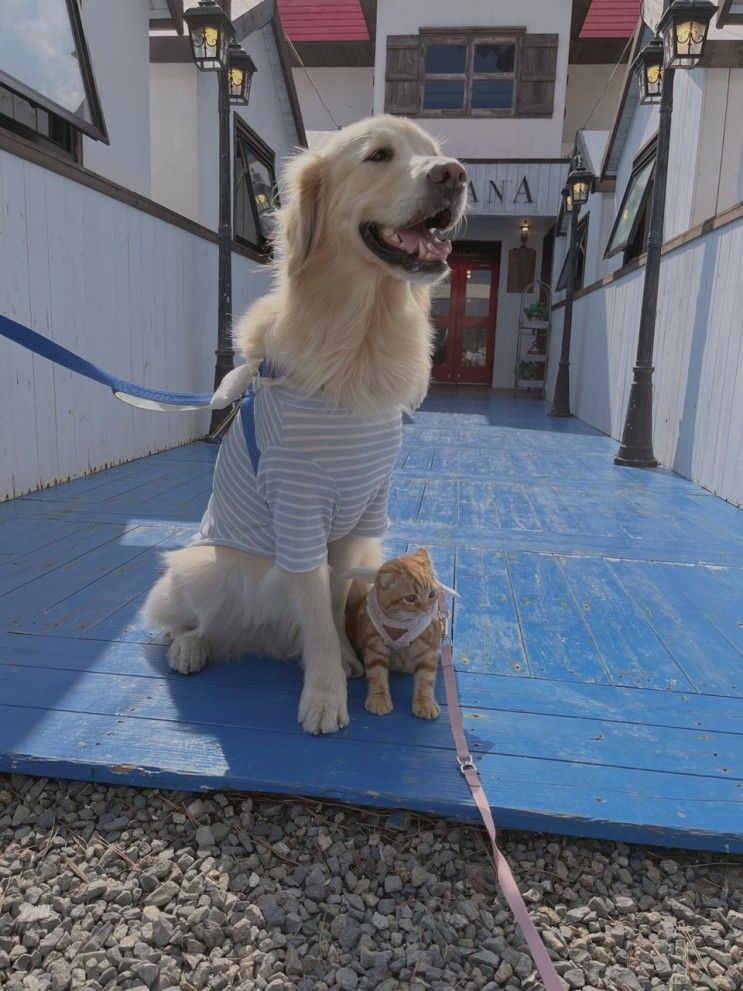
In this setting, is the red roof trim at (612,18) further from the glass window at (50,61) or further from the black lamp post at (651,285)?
the glass window at (50,61)

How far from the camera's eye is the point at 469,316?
47.7 ft

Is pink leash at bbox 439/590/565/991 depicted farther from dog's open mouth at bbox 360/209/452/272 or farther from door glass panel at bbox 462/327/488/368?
door glass panel at bbox 462/327/488/368

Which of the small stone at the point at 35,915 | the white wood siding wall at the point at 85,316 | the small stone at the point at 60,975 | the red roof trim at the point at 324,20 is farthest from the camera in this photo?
the red roof trim at the point at 324,20

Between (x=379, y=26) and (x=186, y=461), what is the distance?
38.7 ft

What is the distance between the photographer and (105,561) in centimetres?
305

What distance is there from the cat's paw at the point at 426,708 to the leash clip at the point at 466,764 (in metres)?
0.21

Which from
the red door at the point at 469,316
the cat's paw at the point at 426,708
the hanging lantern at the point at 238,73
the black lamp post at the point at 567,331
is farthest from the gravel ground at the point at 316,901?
the red door at the point at 469,316

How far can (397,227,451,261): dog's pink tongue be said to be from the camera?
1823 millimetres

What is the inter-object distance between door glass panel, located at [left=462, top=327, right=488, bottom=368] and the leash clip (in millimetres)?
13708

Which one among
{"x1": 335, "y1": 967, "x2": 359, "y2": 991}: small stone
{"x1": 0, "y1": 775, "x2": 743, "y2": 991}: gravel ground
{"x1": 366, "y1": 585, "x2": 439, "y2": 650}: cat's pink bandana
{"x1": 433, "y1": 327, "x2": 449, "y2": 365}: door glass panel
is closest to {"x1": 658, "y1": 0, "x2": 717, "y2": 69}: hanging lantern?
{"x1": 366, "y1": 585, "x2": 439, "y2": 650}: cat's pink bandana

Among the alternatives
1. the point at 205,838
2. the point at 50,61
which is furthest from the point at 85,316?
the point at 205,838

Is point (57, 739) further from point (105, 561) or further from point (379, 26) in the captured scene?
point (379, 26)

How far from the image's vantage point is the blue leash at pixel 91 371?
2029 mm

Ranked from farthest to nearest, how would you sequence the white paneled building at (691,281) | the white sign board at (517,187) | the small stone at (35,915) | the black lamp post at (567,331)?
the white sign board at (517,187)
the black lamp post at (567,331)
the white paneled building at (691,281)
the small stone at (35,915)
